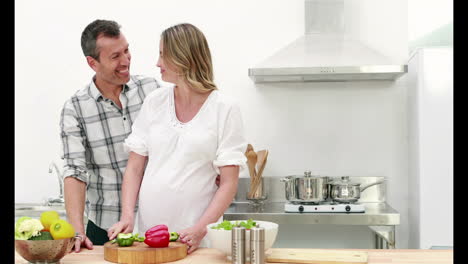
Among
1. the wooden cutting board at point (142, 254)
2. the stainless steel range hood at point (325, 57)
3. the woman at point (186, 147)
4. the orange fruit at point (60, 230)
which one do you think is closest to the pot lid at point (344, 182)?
the stainless steel range hood at point (325, 57)

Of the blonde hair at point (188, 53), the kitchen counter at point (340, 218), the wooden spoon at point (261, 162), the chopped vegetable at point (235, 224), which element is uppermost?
the blonde hair at point (188, 53)

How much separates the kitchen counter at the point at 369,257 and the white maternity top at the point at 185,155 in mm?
277

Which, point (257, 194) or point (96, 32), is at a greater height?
point (96, 32)

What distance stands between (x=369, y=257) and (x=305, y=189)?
1.60 metres

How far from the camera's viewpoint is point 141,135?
85.4 inches

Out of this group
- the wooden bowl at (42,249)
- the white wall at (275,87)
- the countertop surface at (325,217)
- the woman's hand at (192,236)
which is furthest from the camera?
the white wall at (275,87)

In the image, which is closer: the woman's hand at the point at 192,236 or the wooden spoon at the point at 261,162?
the woman's hand at the point at 192,236

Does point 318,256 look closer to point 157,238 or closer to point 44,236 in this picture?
point 157,238

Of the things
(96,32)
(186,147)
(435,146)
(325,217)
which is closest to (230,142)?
(186,147)

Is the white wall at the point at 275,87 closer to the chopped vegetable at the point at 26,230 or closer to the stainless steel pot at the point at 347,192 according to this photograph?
the stainless steel pot at the point at 347,192

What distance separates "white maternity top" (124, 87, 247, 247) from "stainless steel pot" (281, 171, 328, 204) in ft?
4.25

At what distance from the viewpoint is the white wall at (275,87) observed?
372cm

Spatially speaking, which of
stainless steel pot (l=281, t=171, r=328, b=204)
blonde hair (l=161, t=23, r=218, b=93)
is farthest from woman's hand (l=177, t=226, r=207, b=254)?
stainless steel pot (l=281, t=171, r=328, b=204)
